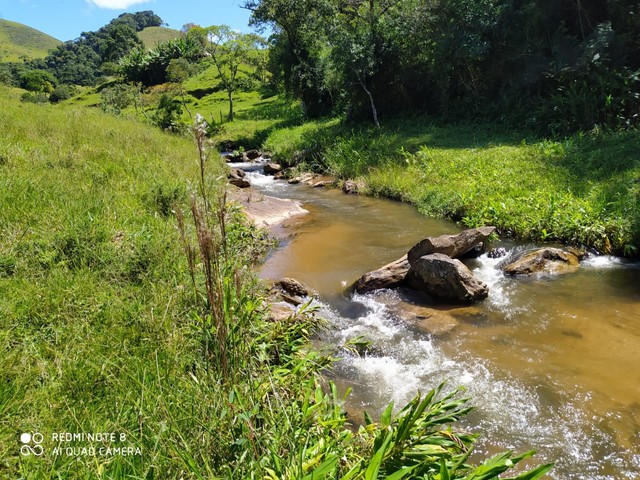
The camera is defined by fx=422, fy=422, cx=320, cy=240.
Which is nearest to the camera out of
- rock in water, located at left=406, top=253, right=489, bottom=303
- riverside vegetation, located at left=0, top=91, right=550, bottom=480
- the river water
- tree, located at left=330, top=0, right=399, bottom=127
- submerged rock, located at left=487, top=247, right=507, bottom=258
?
riverside vegetation, located at left=0, top=91, right=550, bottom=480

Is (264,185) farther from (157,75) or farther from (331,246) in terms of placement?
(157,75)

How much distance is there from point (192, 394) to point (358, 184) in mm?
12451

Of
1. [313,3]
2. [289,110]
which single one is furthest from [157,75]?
[313,3]

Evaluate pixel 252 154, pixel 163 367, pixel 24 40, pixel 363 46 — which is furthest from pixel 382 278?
pixel 24 40

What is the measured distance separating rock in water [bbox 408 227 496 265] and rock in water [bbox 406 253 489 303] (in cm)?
45

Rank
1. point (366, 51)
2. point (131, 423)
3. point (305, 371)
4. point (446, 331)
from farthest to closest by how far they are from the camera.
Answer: point (366, 51) < point (446, 331) < point (305, 371) < point (131, 423)

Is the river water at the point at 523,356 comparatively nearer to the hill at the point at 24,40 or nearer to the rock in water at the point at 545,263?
the rock in water at the point at 545,263

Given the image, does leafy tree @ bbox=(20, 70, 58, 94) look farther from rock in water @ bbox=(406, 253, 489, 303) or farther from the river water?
rock in water @ bbox=(406, 253, 489, 303)

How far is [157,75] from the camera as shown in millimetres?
54188

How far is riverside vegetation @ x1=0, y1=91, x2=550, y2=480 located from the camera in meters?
2.10

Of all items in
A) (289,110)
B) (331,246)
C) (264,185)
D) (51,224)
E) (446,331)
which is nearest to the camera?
(51,224)

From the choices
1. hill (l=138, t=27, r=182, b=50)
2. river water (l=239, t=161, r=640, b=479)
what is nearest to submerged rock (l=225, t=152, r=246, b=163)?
river water (l=239, t=161, r=640, b=479)

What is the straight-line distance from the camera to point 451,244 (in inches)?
300

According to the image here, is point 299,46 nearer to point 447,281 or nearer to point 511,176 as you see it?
point 511,176
